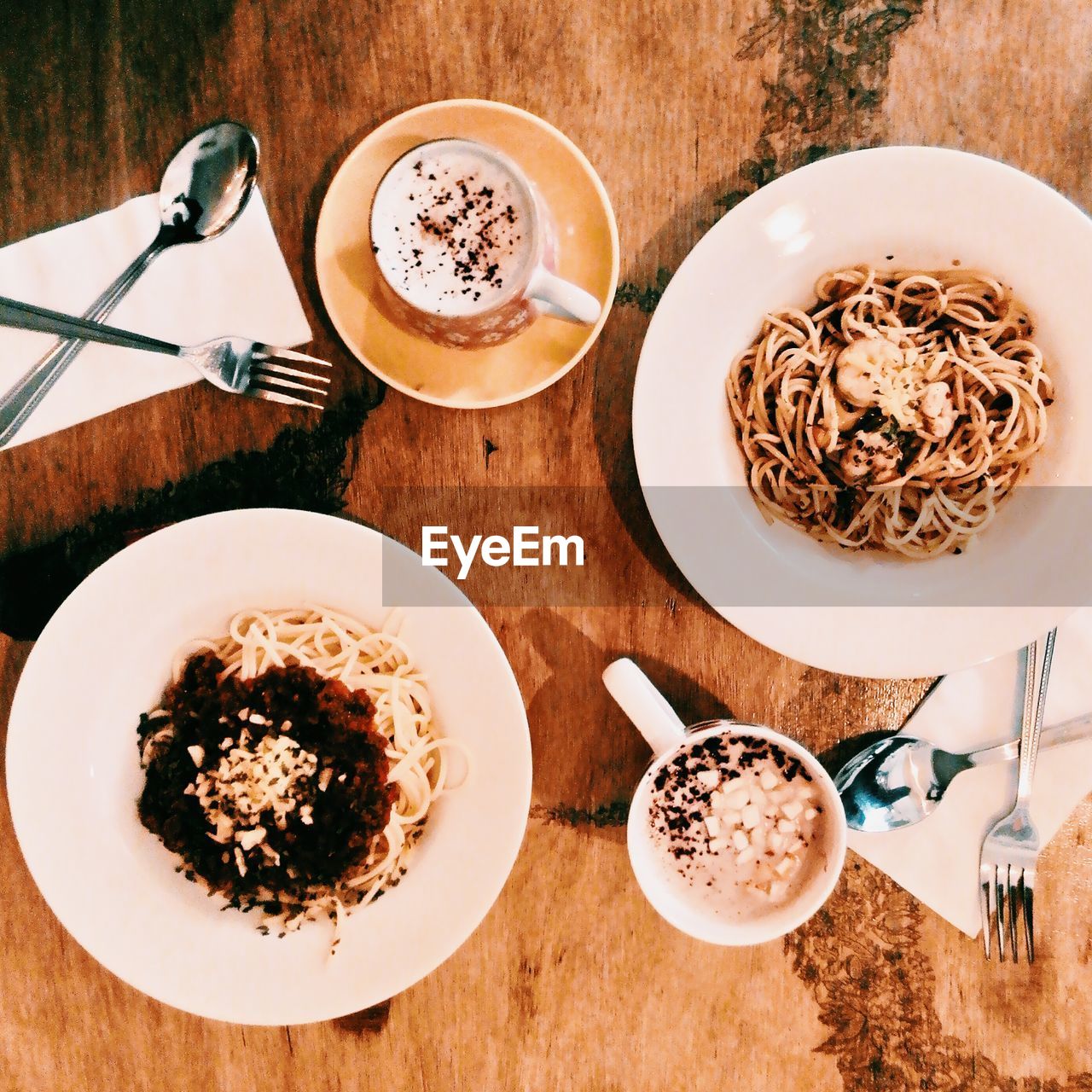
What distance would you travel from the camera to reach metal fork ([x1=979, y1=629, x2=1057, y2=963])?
146 cm

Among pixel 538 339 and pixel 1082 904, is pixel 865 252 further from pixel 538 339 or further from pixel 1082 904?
pixel 1082 904

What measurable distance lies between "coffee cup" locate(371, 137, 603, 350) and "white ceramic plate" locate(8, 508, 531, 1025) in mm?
397

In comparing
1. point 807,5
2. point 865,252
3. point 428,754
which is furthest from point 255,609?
point 807,5

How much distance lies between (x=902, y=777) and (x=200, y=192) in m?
1.65

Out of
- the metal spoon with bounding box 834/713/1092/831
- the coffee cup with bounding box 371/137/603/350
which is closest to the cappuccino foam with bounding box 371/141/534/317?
the coffee cup with bounding box 371/137/603/350

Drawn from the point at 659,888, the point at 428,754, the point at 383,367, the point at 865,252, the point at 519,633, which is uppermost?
the point at 865,252

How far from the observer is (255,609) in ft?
4.64

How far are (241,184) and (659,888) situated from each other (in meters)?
1.43

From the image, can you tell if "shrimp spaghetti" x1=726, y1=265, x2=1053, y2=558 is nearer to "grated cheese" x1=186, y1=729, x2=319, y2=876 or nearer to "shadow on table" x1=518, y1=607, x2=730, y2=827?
"shadow on table" x1=518, y1=607, x2=730, y2=827

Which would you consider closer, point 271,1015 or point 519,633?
point 271,1015

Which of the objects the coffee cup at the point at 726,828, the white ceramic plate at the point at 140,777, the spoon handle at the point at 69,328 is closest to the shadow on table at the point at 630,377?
the coffee cup at the point at 726,828

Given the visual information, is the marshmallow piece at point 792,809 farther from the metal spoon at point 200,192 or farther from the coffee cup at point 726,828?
the metal spoon at point 200,192

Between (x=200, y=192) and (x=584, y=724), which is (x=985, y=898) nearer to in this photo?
(x=584, y=724)

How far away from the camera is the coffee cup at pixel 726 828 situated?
53.2 inches
